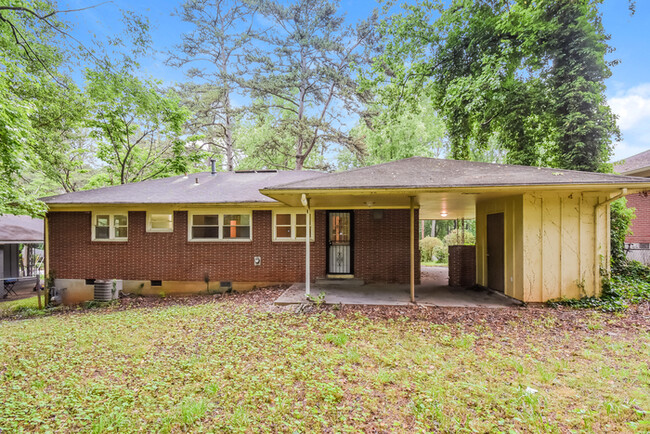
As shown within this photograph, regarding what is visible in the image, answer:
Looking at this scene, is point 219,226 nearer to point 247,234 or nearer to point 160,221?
point 247,234

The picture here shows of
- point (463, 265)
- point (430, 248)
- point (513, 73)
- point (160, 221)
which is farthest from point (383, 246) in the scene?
point (430, 248)

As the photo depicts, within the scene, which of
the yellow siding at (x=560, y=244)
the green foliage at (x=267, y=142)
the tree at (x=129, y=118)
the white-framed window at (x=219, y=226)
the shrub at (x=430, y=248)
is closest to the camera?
the yellow siding at (x=560, y=244)

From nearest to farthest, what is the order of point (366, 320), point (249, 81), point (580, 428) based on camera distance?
point (580, 428) < point (366, 320) < point (249, 81)

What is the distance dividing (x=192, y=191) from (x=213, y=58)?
553 inches

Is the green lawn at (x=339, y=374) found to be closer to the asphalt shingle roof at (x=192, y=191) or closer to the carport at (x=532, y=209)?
the carport at (x=532, y=209)

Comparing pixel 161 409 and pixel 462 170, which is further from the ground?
pixel 462 170

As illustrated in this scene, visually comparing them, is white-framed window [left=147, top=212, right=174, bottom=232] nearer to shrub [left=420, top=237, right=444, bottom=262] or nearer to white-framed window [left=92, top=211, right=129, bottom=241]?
white-framed window [left=92, top=211, right=129, bottom=241]

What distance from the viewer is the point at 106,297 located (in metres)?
9.16

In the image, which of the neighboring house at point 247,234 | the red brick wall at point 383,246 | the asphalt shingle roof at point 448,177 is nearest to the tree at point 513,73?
the asphalt shingle roof at point 448,177

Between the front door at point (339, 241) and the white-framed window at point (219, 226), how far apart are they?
2663 millimetres

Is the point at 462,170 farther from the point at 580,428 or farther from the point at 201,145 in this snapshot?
the point at 201,145

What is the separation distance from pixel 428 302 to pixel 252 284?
5428mm

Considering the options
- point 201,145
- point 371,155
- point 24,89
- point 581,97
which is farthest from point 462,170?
point 201,145

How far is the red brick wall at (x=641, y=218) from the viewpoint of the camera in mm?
13203
